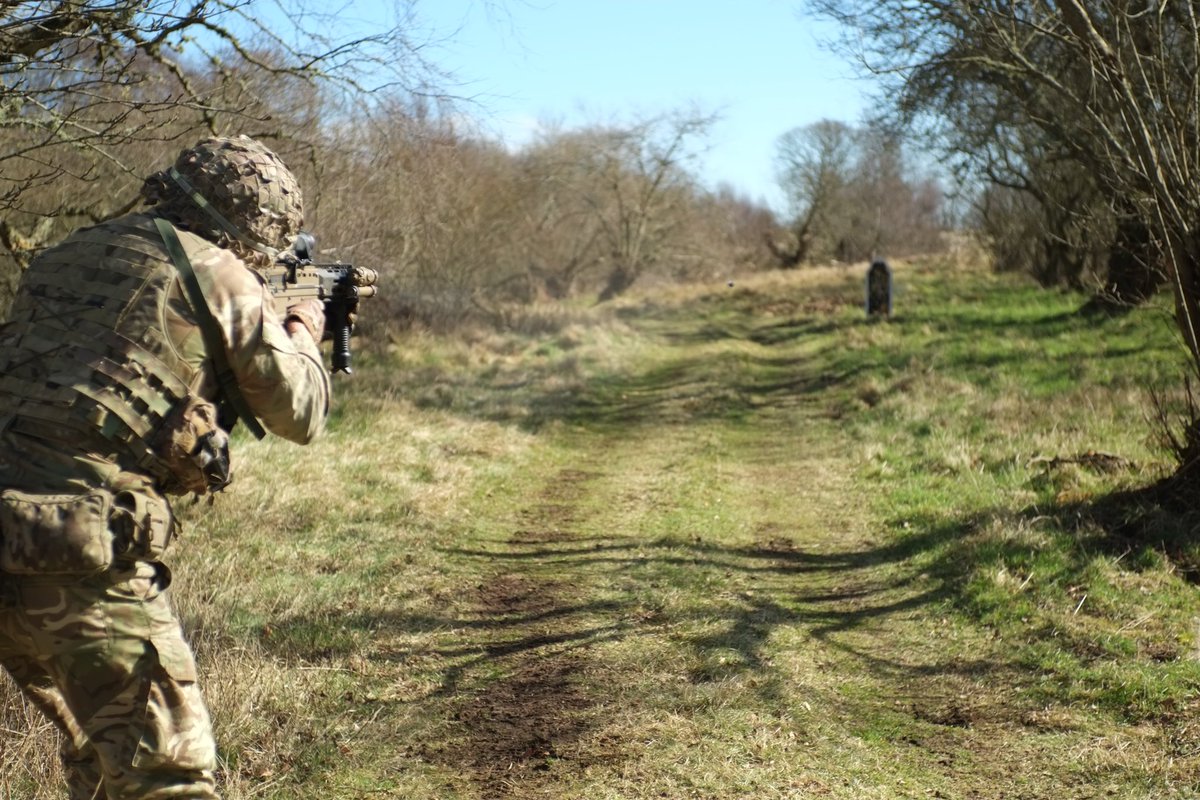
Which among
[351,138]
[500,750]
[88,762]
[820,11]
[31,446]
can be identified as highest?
[820,11]

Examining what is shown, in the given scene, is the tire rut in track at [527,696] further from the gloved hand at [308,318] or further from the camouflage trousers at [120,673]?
the gloved hand at [308,318]

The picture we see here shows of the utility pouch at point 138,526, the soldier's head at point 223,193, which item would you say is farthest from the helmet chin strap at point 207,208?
the utility pouch at point 138,526

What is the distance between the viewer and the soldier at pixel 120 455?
2572 mm

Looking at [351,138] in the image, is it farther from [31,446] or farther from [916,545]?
[31,446]

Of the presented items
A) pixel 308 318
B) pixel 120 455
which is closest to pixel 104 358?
pixel 120 455

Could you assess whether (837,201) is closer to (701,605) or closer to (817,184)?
(817,184)

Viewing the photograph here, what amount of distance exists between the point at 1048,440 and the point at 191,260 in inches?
326

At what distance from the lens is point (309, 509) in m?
7.38

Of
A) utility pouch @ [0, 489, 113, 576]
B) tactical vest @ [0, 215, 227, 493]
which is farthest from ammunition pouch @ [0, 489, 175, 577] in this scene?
tactical vest @ [0, 215, 227, 493]

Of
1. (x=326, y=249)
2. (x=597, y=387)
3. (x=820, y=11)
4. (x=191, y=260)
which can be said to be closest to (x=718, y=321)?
(x=597, y=387)

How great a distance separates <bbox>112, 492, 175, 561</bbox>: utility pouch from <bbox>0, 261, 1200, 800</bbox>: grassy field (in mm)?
1401

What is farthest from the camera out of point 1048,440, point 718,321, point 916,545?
point 718,321

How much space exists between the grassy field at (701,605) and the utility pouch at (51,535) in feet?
4.47

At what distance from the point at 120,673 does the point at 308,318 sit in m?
1.17
